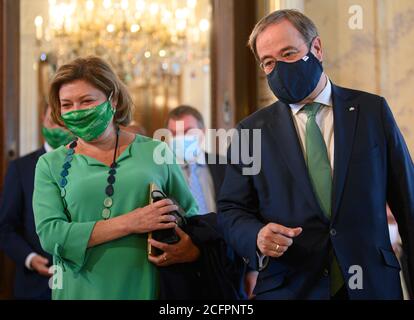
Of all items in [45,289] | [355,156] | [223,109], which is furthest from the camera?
[223,109]

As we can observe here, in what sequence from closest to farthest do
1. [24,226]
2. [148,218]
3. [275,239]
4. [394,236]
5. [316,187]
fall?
[275,239] → [316,187] → [148,218] → [394,236] → [24,226]

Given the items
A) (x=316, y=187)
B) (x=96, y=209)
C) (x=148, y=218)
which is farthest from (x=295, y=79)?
(x=96, y=209)

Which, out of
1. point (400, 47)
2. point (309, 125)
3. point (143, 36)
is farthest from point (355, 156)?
point (143, 36)

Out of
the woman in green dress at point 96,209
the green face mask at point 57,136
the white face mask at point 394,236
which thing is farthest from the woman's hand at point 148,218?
the white face mask at point 394,236

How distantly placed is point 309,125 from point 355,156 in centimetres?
19

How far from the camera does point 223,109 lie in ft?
13.9

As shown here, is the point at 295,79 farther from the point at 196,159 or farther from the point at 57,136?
the point at 57,136

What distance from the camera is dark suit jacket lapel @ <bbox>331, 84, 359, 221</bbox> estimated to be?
6.39ft

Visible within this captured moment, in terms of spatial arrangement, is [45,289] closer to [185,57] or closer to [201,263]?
[201,263]

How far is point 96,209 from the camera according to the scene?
2213mm

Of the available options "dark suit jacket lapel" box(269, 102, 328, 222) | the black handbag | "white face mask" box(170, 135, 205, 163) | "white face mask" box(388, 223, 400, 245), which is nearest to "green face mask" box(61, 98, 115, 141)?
the black handbag

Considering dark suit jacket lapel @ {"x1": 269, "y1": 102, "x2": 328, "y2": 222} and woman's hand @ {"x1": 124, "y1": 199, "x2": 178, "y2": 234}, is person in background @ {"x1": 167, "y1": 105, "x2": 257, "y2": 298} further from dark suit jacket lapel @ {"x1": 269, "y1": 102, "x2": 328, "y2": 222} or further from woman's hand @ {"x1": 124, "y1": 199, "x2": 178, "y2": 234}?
dark suit jacket lapel @ {"x1": 269, "y1": 102, "x2": 328, "y2": 222}

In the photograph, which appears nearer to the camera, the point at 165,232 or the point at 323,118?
the point at 323,118

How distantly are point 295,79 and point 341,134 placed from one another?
23cm
